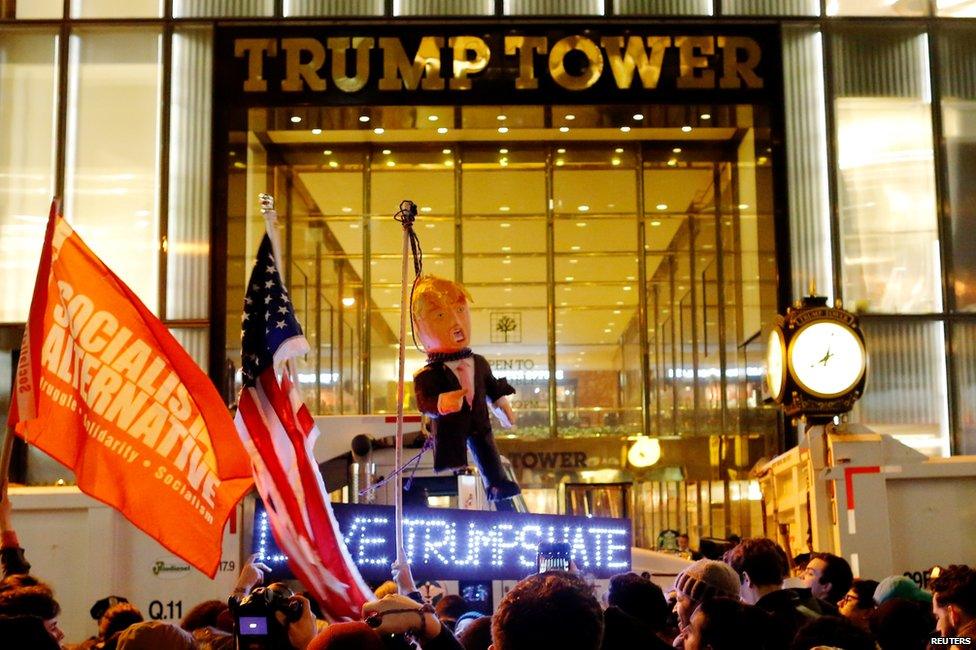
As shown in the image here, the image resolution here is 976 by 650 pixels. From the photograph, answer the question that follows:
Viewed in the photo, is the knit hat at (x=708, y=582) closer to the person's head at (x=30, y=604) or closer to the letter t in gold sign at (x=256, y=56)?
the person's head at (x=30, y=604)

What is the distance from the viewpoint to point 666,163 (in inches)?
925

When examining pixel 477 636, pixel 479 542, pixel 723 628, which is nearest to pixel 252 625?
pixel 477 636

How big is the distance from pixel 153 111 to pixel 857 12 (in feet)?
33.5

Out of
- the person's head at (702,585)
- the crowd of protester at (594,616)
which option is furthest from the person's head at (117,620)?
the person's head at (702,585)

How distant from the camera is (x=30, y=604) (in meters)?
6.21

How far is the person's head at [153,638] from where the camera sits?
192 inches

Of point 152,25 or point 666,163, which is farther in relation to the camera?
point 666,163

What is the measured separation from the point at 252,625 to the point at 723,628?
1677 mm

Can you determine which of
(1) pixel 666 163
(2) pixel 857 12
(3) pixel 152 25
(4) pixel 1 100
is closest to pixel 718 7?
(2) pixel 857 12

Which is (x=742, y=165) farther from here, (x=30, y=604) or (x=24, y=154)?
(x=30, y=604)

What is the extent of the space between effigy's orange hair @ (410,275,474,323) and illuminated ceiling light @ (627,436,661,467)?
48.3ft

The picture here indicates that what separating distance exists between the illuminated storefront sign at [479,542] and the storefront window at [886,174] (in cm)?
1258

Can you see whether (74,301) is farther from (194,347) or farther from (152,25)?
(152,25)

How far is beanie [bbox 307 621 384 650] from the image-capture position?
387 cm
